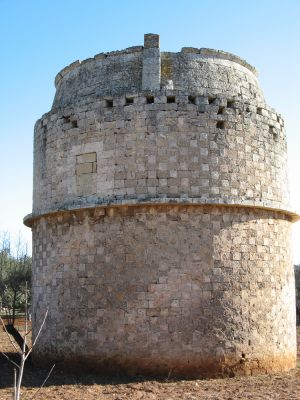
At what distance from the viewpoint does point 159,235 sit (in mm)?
9219

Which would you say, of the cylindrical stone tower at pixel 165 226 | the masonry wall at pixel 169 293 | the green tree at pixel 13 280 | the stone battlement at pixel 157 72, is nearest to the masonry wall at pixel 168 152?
the cylindrical stone tower at pixel 165 226

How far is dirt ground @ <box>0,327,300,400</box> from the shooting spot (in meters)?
7.87

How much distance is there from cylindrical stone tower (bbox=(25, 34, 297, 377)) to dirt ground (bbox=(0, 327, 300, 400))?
0.99ft

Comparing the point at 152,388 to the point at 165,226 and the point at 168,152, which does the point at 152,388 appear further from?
the point at 168,152

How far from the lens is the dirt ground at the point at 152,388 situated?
7.87 metres

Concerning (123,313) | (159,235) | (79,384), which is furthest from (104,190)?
(79,384)

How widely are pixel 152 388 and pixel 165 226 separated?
9.29 ft

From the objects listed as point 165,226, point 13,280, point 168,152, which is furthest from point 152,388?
point 13,280

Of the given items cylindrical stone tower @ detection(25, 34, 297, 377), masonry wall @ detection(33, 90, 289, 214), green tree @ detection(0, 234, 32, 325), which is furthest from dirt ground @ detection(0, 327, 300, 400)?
green tree @ detection(0, 234, 32, 325)

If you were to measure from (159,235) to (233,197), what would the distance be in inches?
62.8

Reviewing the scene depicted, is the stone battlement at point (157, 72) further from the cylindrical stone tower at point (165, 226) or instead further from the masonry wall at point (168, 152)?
the masonry wall at point (168, 152)

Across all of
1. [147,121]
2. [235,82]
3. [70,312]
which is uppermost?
[235,82]

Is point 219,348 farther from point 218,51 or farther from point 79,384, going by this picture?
point 218,51

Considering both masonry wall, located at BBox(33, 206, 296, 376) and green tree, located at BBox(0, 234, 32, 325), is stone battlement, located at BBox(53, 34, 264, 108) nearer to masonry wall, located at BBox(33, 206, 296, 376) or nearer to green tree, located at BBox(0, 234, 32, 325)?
masonry wall, located at BBox(33, 206, 296, 376)
